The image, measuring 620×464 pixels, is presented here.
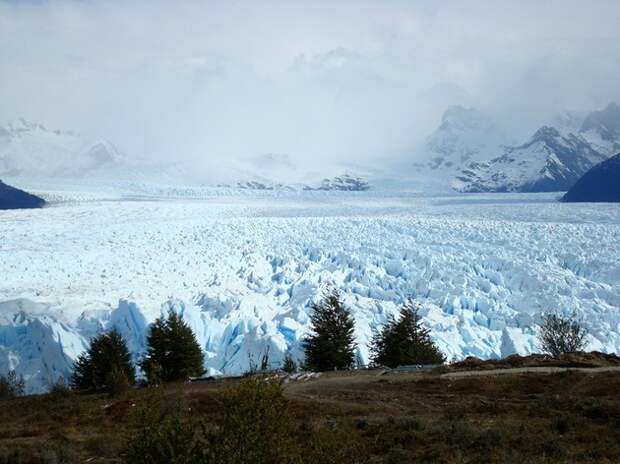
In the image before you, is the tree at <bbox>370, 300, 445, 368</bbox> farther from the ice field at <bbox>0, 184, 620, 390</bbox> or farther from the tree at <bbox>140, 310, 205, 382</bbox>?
the tree at <bbox>140, 310, 205, 382</bbox>

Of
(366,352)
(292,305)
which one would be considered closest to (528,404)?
(366,352)

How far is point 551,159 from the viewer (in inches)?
5458

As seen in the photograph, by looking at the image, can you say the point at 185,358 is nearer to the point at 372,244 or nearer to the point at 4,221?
the point at 372,244

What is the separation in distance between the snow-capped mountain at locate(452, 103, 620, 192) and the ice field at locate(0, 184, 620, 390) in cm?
8196

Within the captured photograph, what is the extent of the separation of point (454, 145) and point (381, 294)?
507 ft

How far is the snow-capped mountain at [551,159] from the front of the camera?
13325 centimetres

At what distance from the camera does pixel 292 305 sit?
28562 mm

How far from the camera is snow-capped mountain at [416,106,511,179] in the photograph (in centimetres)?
16512

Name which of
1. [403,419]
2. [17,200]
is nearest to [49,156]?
[17,200]

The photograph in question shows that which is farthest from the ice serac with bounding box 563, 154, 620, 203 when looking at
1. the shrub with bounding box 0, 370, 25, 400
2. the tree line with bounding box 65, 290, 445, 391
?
the shrub with bounding box 0, 370, 25, 400

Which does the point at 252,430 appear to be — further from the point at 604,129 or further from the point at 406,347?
the point at 604,129

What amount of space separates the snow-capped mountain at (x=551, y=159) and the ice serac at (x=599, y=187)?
36.8 m

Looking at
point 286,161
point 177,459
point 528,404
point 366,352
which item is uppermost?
point 286,161

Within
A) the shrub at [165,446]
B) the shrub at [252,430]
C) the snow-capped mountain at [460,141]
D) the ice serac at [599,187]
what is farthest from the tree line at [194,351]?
the snow-capped mountain at [460,141]
